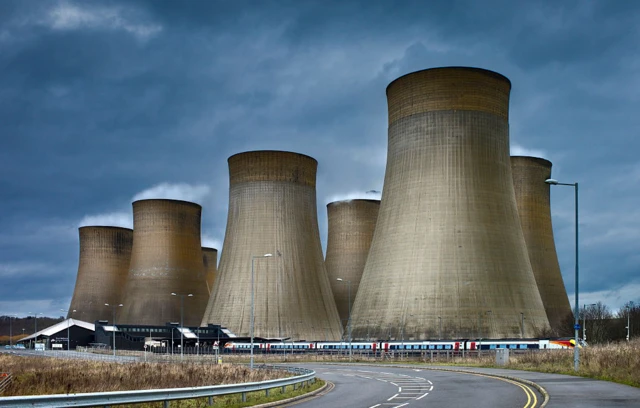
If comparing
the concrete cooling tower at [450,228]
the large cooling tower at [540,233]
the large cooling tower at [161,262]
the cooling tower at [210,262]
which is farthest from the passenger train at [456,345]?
the cooling tower at [210,262]

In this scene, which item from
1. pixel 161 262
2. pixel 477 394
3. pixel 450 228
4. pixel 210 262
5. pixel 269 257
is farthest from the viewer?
pixel 210 262

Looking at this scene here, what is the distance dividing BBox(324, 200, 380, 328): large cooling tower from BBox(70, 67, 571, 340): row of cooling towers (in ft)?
0.38

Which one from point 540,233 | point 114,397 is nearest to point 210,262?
point 540,233

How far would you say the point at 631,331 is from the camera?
252 feet

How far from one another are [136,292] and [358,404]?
6449 cm

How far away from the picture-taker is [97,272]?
85.6m

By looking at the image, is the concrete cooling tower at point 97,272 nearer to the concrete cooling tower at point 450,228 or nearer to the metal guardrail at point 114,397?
the concrete cooling tower at point 450,228

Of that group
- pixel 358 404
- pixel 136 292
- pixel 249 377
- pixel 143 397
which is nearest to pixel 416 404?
pixel 358 404

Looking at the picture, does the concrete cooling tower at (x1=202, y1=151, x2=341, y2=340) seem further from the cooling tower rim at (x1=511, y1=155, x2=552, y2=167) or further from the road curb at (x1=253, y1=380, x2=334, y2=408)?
the road curb at (x1=253, y1=380, x2=334, y2=408)

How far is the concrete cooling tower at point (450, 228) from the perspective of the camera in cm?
4747

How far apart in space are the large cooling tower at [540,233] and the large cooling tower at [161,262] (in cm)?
3215

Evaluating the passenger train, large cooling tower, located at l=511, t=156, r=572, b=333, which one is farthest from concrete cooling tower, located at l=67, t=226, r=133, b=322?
large cooling tower, located at l=511, t=156, r=572, b=333

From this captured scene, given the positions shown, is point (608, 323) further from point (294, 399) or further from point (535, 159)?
point (294, 399)

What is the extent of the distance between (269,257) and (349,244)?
56.1ft
